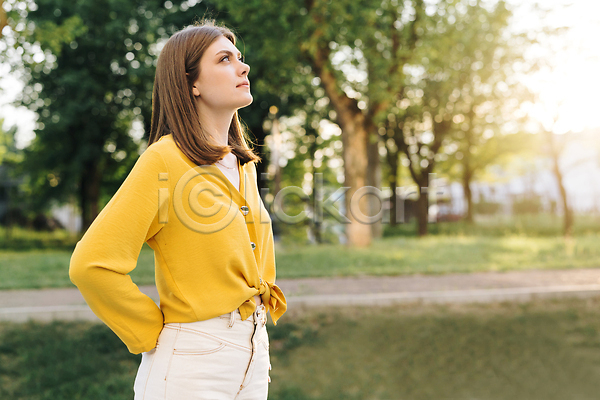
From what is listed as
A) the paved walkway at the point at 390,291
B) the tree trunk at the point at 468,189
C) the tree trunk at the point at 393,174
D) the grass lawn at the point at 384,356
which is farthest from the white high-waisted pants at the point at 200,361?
the tree trunk at the point at 468,189

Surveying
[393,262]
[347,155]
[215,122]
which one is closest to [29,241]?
[347,155]

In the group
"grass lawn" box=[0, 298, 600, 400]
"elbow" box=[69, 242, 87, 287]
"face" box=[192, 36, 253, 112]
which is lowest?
"grass lawn" box=[0, 298, 600, 400]

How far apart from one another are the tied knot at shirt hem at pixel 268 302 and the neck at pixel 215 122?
566 mm

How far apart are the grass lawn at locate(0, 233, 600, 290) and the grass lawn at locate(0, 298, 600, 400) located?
2800 mm

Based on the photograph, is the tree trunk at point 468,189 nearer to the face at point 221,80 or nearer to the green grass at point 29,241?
the green grass at point 29,241

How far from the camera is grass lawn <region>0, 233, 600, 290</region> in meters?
9.31

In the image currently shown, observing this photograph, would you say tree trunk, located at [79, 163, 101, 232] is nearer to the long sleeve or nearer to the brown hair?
the brown hair

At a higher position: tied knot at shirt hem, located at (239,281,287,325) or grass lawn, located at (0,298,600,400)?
tied knot at shirt hem, located at (239,281,287,325)

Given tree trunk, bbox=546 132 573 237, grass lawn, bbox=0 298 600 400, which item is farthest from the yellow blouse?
tree trunk, bbox=546 132 573 237

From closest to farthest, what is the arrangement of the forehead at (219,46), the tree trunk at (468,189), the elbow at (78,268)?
the elbow at (78,268) → the forehead at (219,46) → the tree trunk at (468,189)

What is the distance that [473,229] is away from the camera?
24344 millimetres

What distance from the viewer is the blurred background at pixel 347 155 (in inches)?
209

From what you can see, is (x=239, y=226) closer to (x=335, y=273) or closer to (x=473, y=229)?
(x=335, y=273)

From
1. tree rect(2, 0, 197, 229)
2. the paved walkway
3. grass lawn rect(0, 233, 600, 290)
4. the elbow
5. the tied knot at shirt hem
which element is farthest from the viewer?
tree rect(2, 0, 197, 229)
